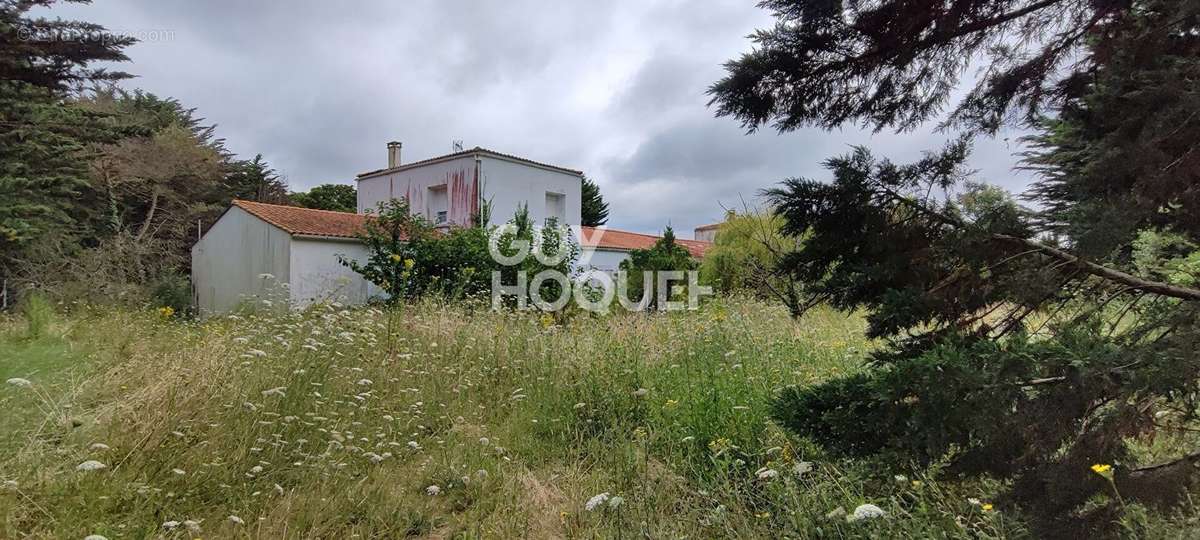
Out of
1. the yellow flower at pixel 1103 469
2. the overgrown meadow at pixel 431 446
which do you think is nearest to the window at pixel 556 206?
the overgrown meadow at pixel 431 446

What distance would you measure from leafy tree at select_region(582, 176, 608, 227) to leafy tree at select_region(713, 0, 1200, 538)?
33049mm

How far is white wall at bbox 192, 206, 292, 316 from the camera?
45.2 ft

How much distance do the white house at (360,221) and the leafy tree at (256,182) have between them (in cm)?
814

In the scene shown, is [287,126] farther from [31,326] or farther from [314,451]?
[314,451]

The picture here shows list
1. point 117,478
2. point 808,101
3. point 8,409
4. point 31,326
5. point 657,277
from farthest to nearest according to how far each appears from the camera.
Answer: point 657,277 < point 31,326 < point 8,409 < point 808,101 < point 117,478

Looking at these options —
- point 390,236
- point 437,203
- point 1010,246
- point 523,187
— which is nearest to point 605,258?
point 523,187

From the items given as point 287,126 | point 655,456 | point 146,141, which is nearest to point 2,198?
point 287,126

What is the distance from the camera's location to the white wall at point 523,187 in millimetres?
17547

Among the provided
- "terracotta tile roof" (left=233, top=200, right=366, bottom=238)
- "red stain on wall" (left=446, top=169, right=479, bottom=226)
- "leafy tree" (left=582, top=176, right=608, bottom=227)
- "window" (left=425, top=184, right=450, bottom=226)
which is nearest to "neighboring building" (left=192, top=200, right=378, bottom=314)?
"terracotta tile roof" (left=233, top=200, right=366, bottom=238)

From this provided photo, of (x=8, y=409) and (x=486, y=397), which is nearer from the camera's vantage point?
(x=8, y=409)

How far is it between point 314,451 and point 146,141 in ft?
70.9

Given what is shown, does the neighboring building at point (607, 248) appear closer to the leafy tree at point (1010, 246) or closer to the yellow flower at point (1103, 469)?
the leafy tree at point (1010, 246)

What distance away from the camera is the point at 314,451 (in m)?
2.71

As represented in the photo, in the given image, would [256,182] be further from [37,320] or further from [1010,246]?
[1010,246]
